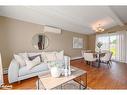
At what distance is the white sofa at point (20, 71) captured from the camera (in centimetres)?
276

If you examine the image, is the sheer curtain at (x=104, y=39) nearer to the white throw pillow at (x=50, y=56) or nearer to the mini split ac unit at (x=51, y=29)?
the mini split ac unit at (x=51, y=29)

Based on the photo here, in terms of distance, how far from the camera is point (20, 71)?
2918 millimetres

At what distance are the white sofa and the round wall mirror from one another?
1417 mm

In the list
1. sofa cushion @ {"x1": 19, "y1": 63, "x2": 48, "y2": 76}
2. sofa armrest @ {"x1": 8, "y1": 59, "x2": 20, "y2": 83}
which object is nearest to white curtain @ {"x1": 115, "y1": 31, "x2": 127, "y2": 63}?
sofa cushion @ {"x1": 19, "y1": 63, "x2": 48, "y2": 76}

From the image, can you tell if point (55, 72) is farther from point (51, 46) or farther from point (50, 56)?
point (51, 46)

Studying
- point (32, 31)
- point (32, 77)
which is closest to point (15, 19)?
point (32, 31)

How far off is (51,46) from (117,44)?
4.27 metres

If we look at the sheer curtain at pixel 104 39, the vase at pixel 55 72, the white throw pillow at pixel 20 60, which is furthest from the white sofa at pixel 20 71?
the sheer curtain at pixel 104 39

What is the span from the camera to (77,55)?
7328mm

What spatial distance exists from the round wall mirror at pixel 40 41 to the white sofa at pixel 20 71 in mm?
1417

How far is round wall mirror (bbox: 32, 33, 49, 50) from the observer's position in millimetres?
4602

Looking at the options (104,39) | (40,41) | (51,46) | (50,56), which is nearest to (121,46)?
(104,39)
